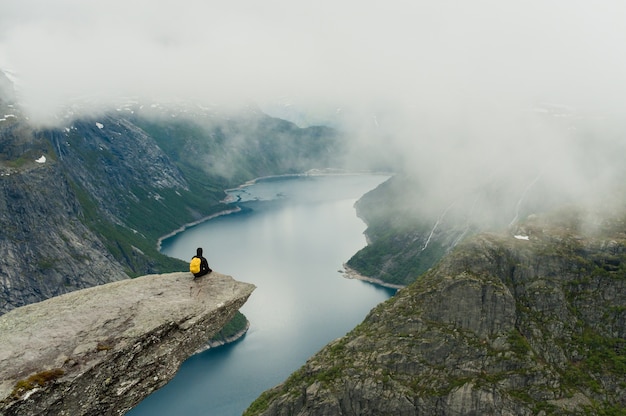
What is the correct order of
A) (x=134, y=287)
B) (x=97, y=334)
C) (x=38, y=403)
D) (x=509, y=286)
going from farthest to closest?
(x=509, y=286) → (x=134, y=287) → (x=97, y=334) → (x=38, y=403)

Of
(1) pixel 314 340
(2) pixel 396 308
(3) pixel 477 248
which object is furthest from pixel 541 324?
(1) pixel 314 340

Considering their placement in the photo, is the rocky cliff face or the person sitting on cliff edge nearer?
the person sitting on cliff edge

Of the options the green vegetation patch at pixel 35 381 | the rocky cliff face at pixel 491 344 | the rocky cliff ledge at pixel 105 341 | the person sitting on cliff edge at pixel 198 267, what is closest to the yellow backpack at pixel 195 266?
the person sitting on cliff edge at pixel 198 267

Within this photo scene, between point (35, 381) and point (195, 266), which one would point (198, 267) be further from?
point (35, 381)

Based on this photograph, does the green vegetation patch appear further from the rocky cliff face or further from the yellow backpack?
the rocky cliff face

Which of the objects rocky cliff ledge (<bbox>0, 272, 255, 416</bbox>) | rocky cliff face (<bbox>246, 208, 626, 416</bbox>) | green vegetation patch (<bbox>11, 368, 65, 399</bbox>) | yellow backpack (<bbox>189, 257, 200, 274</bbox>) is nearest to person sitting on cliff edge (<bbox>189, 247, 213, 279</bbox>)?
yellow backpack (<bbox>189, 257, 200, 274</bbox>)

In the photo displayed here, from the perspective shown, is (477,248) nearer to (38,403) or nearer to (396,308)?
(396,308)
